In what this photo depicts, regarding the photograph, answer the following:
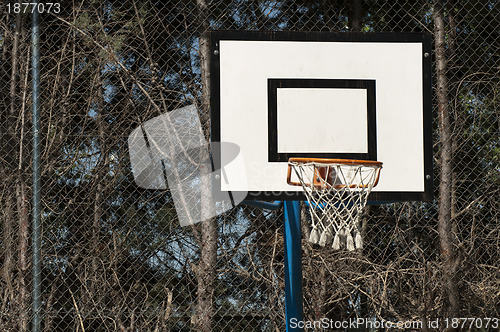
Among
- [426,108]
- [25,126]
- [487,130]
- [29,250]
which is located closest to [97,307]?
[29,250]

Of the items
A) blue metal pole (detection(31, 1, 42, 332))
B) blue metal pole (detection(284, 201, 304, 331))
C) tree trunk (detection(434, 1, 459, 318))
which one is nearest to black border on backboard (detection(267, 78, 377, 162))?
blue metal pole (detection(284, 201, 304, 331))

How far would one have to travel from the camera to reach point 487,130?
4.36 meters

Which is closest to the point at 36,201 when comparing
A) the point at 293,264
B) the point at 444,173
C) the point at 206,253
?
the point at 206,253

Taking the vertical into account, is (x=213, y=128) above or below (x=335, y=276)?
above

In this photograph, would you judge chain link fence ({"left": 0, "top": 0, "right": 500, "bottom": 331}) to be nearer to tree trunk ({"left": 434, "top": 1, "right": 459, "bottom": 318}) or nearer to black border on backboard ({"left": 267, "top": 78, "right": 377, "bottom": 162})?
tree trunk ({"left": 434, "top": 1, "right": 459, "bottom": 318})

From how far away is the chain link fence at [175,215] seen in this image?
3.94 m

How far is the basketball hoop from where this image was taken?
2.72 meters

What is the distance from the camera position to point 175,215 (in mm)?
Answer: 4359

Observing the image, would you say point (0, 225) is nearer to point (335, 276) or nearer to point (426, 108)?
point (335, 276)

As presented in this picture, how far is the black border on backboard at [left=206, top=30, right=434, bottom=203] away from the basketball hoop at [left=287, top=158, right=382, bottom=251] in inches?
5.3

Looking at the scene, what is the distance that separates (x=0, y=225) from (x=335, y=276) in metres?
2.29

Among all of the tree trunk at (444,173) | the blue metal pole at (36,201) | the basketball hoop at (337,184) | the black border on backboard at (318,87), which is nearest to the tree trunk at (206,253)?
the blue metal pole at (36,201)

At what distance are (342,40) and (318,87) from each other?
271mm

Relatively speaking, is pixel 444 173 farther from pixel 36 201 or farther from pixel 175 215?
pixel 36 201
